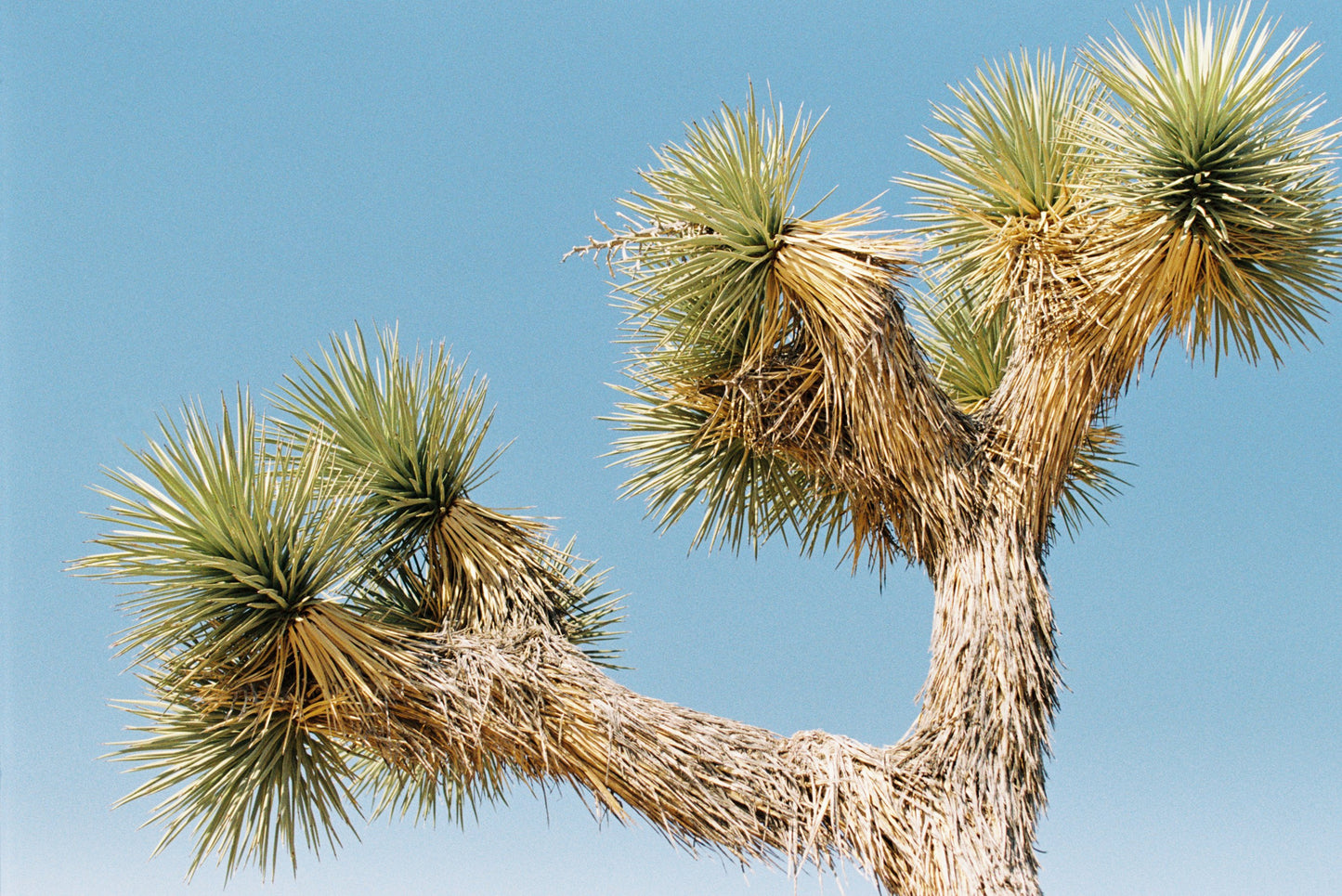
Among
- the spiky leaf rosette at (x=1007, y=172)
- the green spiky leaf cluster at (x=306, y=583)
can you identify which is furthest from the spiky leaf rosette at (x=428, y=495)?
the spiky leaf rosette at (x=1007, y=172)

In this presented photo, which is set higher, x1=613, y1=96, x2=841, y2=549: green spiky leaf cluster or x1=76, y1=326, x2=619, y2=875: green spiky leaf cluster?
x1=613, y1=96, x2=841, y2=549: green spiky leaf cluster

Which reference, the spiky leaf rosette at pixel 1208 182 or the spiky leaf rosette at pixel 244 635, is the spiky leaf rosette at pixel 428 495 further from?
the spiky leaf rosette at pixel 1208 182

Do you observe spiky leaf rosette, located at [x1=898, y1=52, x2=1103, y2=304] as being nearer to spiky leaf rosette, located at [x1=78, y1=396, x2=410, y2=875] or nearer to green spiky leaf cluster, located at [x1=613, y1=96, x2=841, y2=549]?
green spiky leaf cluster, located at [x1=613, y1=96, x2=841, y2=549]

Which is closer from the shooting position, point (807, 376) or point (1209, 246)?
point (1209, 246)

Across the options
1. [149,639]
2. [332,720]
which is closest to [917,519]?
[332,720]

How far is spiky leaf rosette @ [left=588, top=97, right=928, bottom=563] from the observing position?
525 cm

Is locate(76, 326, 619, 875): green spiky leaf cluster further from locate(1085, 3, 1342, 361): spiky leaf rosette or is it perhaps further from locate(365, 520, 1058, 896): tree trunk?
locate(1085, 3, 1342, 361): spiky leaf rosette

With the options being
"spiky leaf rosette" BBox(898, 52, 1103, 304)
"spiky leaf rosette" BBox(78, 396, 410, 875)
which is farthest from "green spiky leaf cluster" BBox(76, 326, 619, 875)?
"spiky leaf rosette" BBox(898, 52, 1103, 304)

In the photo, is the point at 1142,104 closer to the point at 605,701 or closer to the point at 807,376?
the point at 807,376

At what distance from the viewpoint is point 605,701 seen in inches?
193

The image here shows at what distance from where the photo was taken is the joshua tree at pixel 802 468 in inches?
189

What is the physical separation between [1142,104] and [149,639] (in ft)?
14.8

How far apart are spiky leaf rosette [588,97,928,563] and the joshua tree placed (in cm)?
2

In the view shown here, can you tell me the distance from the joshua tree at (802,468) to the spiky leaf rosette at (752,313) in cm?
2
